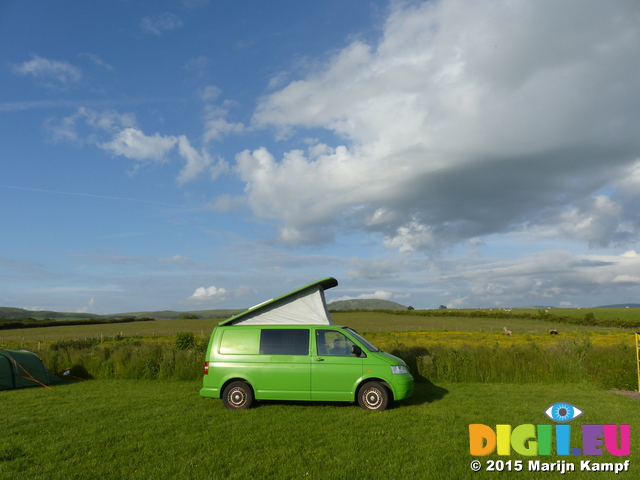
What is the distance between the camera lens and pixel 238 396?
10000mm

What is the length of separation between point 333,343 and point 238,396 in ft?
7.97

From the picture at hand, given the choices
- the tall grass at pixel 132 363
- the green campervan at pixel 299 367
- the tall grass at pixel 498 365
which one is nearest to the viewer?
the green campervan at pixel 299 367

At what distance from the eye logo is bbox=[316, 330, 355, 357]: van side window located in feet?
13.6

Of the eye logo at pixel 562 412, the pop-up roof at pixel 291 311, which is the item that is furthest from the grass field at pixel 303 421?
the pop-up roof at pixel 291 311

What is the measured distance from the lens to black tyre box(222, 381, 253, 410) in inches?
391

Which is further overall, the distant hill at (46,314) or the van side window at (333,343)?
the distant hill at (46,314)

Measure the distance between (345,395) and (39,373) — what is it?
1080 centimetres

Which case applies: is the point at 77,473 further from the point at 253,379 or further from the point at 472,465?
the point at 472,465

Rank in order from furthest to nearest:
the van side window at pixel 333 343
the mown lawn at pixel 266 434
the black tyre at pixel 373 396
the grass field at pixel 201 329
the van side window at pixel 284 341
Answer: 1. the grass field at pixel 201 329
2. the van side window at pixel 284 341
3. the van side window at pixel 333 343
4. the black tyre at pixel 373 396
5. the mown lawn at pixel 266 434

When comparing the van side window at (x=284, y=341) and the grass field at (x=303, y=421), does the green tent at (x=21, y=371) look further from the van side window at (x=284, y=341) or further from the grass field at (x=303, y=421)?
the van side window at (x=284, y=341)

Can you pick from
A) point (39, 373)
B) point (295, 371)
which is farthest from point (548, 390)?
point (39, 373)

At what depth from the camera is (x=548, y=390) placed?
1233 cm

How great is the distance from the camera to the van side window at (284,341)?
33.3ft

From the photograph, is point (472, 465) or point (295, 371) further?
point (295, 371)
